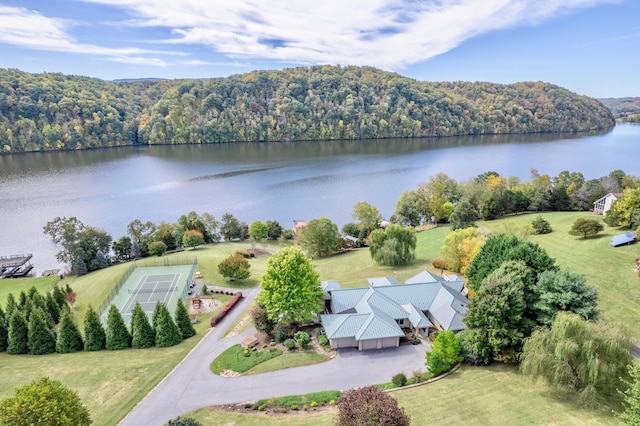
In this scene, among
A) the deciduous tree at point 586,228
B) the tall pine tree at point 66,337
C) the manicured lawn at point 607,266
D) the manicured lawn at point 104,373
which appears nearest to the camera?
the manicured lawn at point 104,373

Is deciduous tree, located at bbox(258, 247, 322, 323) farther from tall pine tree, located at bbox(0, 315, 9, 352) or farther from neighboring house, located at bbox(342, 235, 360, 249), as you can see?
neighboring house, located at bbox(342, 235, 360, 249)

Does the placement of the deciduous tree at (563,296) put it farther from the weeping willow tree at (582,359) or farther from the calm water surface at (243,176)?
the calm water surface at (243,176)

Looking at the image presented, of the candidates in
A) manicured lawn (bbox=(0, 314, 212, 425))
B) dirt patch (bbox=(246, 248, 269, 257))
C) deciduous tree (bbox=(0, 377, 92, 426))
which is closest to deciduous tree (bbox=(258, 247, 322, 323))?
manicured lawn (bbox=(0, 314, 212, 425))

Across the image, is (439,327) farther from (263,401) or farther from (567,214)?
(567,214)

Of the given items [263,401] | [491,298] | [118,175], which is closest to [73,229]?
[263,401]

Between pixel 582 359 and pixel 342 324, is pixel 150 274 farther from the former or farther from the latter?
pixel 582 359

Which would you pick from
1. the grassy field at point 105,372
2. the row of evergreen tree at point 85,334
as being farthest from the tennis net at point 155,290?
the row of evergreen tree at point 85,334
